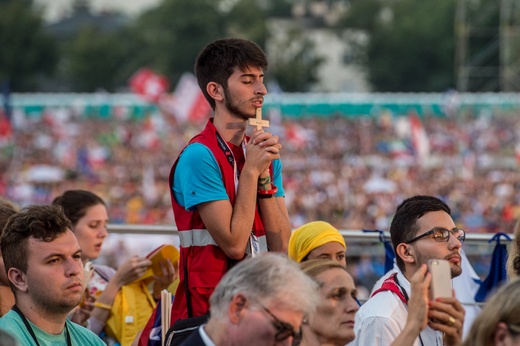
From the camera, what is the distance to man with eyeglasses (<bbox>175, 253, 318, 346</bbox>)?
3.02 m

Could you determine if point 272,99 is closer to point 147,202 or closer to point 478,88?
point 147,202

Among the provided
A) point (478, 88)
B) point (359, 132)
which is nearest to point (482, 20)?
point (478, 88)

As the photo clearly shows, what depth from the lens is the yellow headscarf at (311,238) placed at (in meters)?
5.00

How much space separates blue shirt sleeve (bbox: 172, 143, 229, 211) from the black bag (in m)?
0.43

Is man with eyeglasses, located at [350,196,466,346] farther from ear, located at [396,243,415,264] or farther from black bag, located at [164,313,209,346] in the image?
black bag, located at [164,313,209,346]

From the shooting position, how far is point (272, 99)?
4175 cm

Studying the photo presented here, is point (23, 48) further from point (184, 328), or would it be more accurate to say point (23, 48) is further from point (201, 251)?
point (184, 328)

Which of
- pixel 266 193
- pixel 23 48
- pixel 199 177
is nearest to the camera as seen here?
pixel 199 177

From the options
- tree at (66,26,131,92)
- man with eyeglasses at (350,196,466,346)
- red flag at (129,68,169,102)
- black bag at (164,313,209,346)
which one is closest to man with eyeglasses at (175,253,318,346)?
black bag at (164,313,209,346)

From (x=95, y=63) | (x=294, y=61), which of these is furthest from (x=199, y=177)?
(x=95, y=63)

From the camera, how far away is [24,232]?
3764 mm

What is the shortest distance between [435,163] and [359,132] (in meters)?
8.14

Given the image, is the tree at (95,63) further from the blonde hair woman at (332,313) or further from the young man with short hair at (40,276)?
the blonde hair woman at (332,313)

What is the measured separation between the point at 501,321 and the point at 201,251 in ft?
4.63
